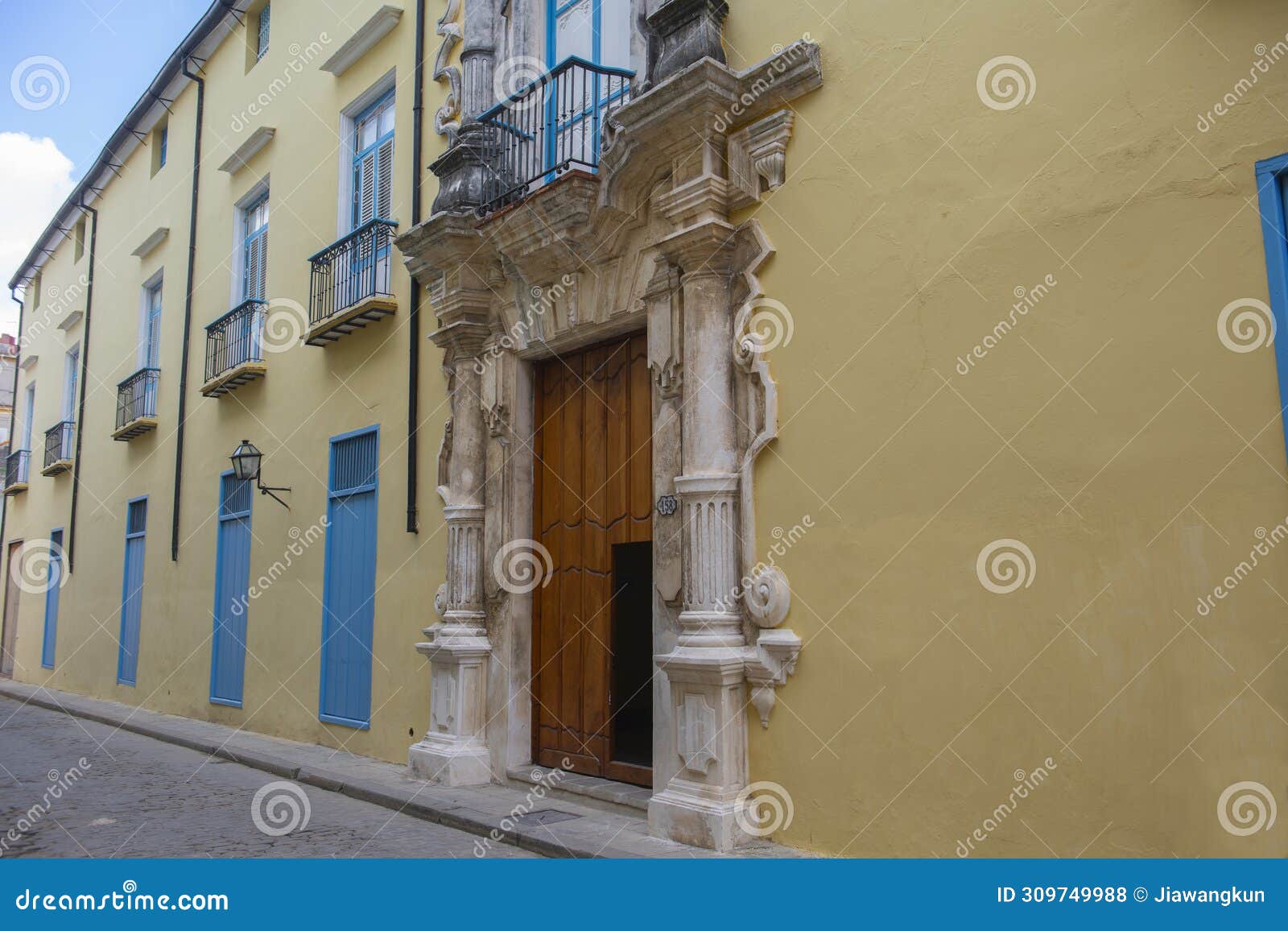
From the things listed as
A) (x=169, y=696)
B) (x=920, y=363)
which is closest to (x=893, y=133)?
(x=920, y=363)

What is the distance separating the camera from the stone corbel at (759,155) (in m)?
5.85

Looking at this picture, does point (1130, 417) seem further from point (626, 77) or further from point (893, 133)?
point (626, 77)

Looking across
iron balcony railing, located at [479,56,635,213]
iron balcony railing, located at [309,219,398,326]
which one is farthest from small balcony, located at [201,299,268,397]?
iron balcony railing, located at [479,56,635,213]

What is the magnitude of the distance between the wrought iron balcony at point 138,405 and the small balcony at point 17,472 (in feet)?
22.4

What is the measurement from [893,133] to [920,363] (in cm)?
125

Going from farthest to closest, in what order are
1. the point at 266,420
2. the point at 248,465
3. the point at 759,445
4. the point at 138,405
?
the point at 138,405 < the point at 266,420 < the point at 248,465 < the point at 759,445

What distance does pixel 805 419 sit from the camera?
563 centimetres

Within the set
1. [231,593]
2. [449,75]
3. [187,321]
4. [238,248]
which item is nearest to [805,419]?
[449,75]

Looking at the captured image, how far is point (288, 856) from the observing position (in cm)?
563

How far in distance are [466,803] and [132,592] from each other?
32.6ft

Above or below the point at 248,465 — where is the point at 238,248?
above

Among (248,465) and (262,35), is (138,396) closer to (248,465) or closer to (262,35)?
(248,465)

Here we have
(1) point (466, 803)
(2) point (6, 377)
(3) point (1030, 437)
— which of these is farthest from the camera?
(2) point (6, 377)

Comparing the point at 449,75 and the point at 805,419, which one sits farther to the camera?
the point at 449,75
